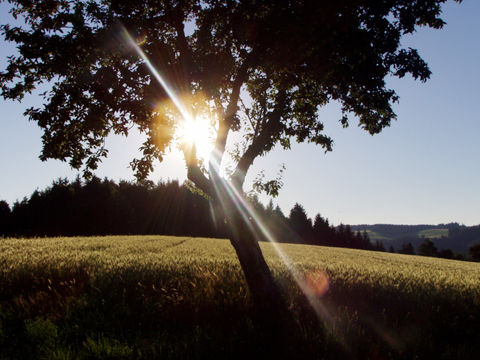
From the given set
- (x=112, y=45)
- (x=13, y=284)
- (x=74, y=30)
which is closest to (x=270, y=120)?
(x=112, y=45)

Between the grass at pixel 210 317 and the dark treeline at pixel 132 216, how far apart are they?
131ft

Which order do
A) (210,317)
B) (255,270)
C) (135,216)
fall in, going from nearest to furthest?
1. (210,317)
2. (255,270)
3. (135,216)

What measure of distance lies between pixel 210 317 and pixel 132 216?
64.0 meters

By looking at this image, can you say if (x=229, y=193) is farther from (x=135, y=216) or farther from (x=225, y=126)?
(x=135, y=216)

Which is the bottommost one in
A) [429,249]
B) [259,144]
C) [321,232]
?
[429,249]

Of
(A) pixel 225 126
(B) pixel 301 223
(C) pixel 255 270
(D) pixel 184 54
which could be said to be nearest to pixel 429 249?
(B) pixel 301 223

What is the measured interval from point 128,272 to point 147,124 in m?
4.20

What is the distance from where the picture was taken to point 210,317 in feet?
18.3

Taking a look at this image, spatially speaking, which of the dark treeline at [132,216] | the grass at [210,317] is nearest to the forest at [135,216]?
the dark treeline at [132,216]

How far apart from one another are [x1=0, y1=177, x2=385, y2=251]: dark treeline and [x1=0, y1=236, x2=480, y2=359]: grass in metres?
39.9

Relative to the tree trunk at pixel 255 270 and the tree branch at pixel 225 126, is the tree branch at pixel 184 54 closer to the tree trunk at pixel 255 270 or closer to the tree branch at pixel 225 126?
the tree branch at pixel 225 126

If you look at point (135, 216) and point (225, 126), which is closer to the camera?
point (225, 126)

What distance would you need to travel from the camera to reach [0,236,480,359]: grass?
174 inches

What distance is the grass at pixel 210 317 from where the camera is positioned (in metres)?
4.42
